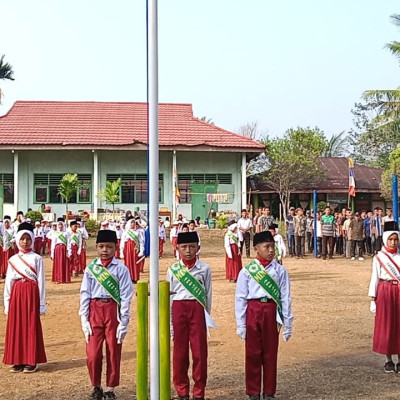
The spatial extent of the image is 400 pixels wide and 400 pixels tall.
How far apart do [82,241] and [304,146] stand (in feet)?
72.3

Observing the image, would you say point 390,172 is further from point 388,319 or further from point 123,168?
point 388,319

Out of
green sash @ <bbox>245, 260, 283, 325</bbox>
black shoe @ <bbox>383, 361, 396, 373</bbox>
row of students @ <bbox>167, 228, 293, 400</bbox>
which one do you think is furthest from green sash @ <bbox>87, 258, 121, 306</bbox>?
black shoe @ <bbox>383, 361, 396, 373</bbox>

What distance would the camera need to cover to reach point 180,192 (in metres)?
33.5

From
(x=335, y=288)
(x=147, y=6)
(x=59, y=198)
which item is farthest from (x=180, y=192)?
(x=147, y=6)

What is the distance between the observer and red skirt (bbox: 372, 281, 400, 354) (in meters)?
7.57

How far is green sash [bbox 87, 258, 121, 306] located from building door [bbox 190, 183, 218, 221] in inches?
1051

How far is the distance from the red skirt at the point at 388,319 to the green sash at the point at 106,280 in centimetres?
302

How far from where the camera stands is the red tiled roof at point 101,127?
105 feet

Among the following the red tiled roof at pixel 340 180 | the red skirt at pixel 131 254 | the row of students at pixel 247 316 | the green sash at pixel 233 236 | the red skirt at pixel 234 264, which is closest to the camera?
the row of students at pixel 247 316

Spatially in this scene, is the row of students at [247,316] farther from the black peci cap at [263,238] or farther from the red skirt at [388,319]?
the red skirt at [388,319]

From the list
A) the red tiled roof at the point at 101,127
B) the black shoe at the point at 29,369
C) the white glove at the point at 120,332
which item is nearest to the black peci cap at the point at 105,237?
the white glove at the point at 120,332

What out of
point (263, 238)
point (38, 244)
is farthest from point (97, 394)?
point (38, 244)

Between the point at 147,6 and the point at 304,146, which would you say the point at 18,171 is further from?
the point at 147,6

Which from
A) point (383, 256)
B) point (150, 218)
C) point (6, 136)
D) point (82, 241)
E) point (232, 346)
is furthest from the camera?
point (6, 136)
